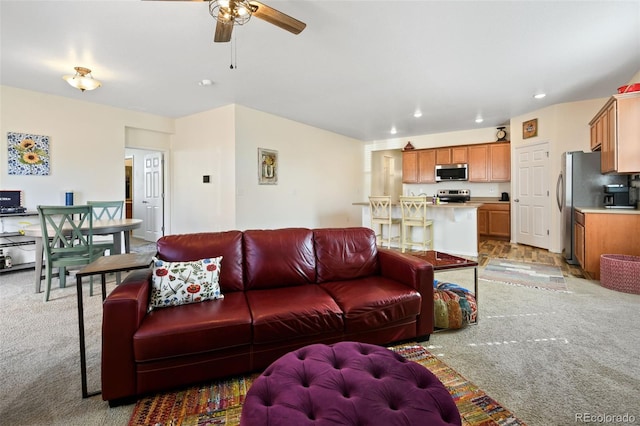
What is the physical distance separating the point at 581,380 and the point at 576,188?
364 cm

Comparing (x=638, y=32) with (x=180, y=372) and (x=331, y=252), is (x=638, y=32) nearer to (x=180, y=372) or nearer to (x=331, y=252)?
(x=331, y=252)

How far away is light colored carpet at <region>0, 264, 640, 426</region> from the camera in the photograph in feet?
5.11

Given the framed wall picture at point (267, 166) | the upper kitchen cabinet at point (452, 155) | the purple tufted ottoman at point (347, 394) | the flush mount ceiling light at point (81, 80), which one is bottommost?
the purple tufted ottoman at point (347, 394)

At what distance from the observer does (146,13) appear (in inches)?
98.3

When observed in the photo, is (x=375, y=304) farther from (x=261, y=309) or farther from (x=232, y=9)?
(x=232, y=9)

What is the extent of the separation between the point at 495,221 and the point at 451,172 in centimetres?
143

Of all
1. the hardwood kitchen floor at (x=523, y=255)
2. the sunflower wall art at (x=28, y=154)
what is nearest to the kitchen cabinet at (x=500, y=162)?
the hardwood kitchen floor at (x=523, y=255)

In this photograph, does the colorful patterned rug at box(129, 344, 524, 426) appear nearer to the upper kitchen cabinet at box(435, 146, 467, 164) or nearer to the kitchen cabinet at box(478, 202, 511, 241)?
the kitchen cabinet at box(478, 202, 511, 241)

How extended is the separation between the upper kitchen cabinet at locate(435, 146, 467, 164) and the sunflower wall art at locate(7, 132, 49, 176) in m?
7.35

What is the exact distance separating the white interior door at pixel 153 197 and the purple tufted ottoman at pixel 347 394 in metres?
→ 5.88

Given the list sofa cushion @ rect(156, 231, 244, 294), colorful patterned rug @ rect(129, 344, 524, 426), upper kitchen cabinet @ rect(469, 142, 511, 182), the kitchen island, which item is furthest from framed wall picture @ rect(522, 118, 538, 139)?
sofa cushion @ rect(156, 231, 244, 294)

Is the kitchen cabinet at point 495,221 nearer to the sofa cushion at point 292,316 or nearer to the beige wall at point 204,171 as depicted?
the beige wall at point 204,171

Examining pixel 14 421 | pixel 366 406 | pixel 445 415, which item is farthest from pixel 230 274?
pixel 445 415

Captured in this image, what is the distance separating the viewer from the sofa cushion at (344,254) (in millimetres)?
2461
